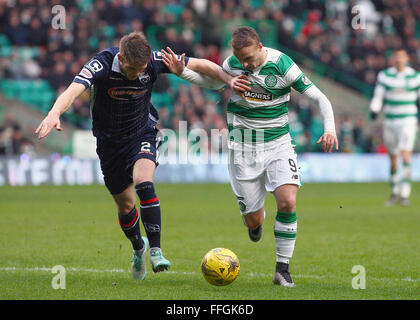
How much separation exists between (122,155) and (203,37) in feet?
69.0

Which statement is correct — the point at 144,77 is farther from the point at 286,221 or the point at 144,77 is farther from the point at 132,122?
the point at 286,221

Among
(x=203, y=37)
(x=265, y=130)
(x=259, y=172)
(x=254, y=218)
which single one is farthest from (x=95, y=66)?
(x=203, y=37)

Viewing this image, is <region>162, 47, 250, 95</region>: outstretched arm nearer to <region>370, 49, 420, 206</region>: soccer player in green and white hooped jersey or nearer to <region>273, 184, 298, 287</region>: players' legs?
<region>273, 184, 298, 287</region>: players' legs

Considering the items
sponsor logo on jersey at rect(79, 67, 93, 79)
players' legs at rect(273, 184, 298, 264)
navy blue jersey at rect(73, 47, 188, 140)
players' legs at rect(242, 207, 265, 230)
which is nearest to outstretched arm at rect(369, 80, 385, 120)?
players' legs at rect(242, 207, 265, 230)

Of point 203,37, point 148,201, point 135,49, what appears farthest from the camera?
point 203,37

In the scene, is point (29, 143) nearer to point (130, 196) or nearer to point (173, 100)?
point (173, 100)

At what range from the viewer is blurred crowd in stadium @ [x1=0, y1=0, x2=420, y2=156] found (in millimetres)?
23047

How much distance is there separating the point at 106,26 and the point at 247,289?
1981cm

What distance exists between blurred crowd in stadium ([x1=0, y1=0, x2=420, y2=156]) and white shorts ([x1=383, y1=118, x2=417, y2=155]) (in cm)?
840

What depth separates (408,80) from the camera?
1455cm

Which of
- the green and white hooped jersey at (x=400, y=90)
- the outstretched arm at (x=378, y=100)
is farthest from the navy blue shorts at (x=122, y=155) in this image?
the green and white hooped jersey at (x=400, y=90)

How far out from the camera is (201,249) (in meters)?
8.89

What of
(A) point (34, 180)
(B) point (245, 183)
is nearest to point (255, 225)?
(B) point (245, 183)

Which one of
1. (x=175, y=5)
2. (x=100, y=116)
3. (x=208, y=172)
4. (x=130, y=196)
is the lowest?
(x=208, y=172)
